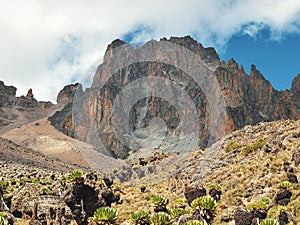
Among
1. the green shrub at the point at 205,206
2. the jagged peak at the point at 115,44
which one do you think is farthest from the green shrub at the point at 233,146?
the jagged peak at the point at 115,44

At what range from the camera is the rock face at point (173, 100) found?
148500mm

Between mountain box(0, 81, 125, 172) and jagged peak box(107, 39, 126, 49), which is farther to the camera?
jagged peak box(107, 39, 126, 49)

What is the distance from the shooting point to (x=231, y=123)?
134 m

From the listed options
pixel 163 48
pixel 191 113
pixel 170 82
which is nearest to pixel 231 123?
pixel 191 113

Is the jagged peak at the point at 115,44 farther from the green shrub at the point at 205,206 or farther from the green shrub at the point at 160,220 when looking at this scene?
Answer: the green shrub at the point at 160,220

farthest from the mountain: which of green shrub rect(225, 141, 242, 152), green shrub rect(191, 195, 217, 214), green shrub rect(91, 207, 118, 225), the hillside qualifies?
green shrub rect(191, 195, 217, 214)

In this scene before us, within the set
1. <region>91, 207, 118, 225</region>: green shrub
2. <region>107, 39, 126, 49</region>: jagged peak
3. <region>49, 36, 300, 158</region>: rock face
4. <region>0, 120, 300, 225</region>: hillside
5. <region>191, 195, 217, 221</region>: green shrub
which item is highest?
<region>107, 39, 126, 49</region>: jagged peak

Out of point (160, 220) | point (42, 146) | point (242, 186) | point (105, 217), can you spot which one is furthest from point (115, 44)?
point (160, 220)

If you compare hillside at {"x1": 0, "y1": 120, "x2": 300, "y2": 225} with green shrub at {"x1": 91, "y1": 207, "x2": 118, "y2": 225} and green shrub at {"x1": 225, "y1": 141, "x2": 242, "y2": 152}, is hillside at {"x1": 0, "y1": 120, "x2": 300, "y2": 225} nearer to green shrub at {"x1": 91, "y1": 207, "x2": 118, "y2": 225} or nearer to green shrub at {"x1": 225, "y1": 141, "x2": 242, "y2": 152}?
green shrub at {"x1": 225, "y1": 141, "x2": 242, "y2": 152}

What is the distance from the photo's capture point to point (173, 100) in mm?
171375

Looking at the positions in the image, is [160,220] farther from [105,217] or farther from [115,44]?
[115,44]

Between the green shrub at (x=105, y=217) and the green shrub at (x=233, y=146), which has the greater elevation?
the green shrub at (x=233, y=146)

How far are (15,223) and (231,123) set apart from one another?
11619 cm

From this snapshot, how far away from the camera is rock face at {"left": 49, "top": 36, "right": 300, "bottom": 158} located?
148500 mm
